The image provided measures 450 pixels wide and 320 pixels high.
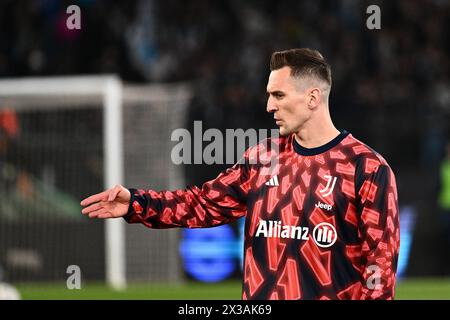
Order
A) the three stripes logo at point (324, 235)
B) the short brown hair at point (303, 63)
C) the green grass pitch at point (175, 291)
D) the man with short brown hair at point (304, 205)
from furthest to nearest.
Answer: the green grass pitch at point (175, 291), the short brown hair at point (303, 63), the three stripes logo at point (324, 235), the man with short brown hair at point (304, 205)

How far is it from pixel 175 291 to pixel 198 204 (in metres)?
7.03

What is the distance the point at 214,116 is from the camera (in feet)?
47.4

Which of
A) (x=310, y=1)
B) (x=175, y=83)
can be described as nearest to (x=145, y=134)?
(x=175, y=83)

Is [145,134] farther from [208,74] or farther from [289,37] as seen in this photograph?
[289,37]

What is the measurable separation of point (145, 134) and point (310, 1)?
540 centimetres

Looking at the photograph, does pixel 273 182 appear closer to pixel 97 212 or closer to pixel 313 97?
pixel 313 97

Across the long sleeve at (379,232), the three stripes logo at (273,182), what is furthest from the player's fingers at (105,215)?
the long sleeve at (379,232)

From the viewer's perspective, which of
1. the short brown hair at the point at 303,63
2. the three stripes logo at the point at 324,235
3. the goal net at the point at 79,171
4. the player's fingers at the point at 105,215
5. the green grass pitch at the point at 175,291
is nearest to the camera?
the three stripes logo at the point at 324,235

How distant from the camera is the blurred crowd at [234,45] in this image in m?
16.1

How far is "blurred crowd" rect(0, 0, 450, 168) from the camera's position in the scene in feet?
52.7

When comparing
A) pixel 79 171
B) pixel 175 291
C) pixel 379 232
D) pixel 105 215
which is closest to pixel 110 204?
pixel 105 215

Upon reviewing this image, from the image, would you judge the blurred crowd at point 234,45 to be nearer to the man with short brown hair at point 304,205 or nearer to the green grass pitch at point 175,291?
the green grass pitch at point 175,291

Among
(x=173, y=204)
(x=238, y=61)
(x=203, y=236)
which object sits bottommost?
(x=203, y=236)

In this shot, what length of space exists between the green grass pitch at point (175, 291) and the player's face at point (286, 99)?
19.9 feet
